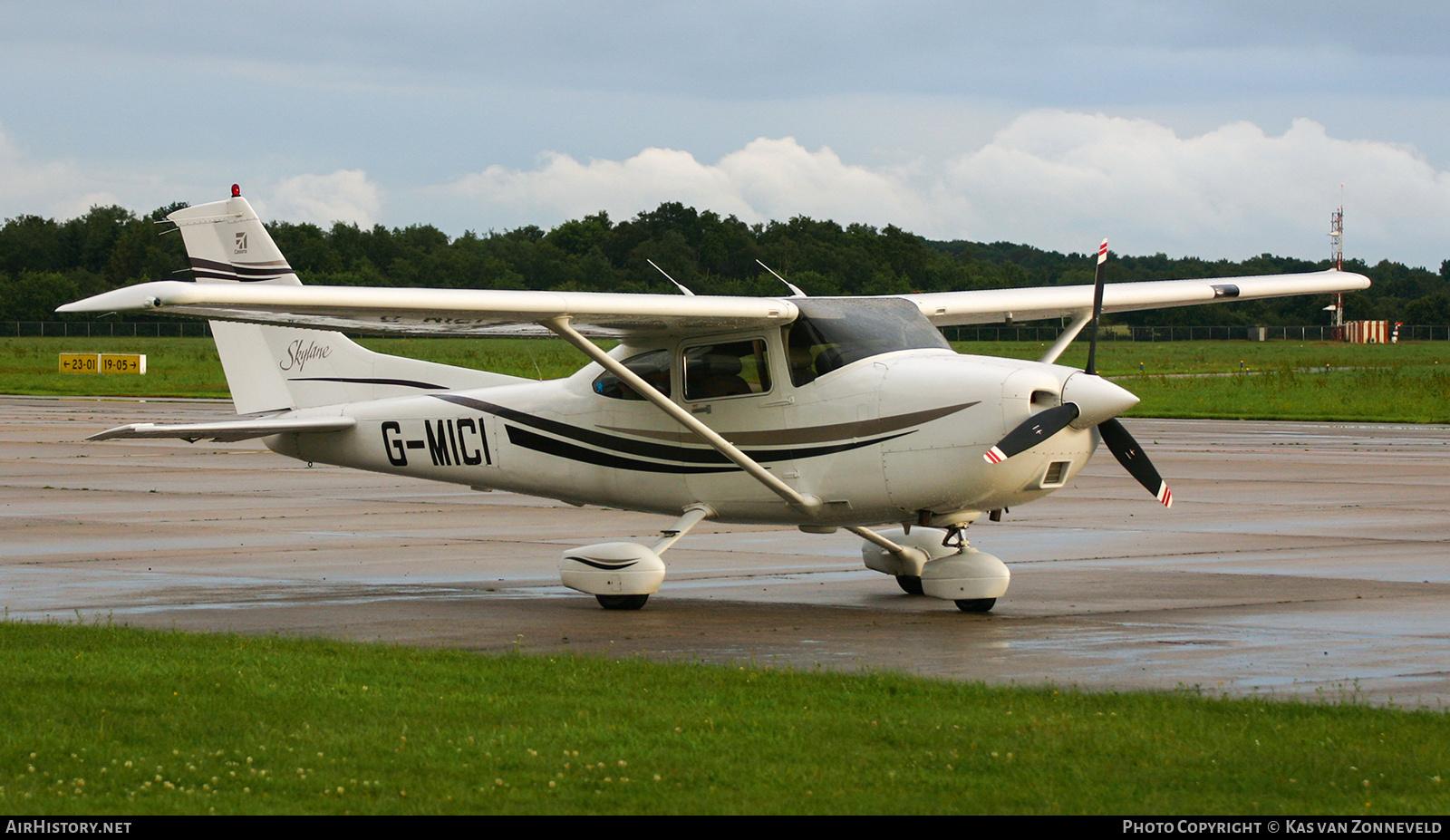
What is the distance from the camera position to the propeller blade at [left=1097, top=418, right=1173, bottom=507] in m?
12.0

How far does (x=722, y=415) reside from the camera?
12977 millimetres

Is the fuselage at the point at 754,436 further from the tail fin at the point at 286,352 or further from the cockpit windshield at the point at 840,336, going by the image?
the tail fin at the point at 286,352

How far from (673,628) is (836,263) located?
69.6 m

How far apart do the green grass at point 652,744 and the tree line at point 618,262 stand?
55.8 metres

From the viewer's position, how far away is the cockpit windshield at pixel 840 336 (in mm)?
12586

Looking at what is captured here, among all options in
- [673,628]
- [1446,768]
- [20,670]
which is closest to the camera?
[1446,768]

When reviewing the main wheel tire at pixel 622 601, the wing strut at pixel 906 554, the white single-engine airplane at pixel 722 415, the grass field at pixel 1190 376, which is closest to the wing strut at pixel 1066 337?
the white single-engine airplane at pixel 722 415

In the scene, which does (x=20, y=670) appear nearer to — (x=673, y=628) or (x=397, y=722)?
(x=397, y=722)

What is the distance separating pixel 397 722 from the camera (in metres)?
7.90

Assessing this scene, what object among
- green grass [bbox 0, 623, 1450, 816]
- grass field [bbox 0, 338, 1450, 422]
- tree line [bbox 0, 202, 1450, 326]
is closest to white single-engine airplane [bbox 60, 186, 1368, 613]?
green grass [bbox 0, 623, 1450, 816]

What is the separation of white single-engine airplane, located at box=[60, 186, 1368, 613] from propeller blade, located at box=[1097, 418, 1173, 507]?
0.02m

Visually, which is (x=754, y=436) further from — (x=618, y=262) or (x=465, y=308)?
(x=618, y=262)
